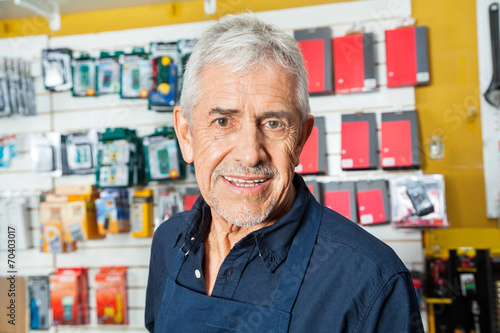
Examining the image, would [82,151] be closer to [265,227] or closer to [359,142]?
[359,142]

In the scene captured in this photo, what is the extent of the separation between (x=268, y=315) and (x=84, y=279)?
2.47 metres

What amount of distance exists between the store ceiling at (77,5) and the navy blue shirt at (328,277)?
2.43m

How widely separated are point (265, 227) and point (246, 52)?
47 cm

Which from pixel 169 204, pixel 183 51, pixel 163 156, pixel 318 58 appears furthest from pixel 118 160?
pixel 318 58

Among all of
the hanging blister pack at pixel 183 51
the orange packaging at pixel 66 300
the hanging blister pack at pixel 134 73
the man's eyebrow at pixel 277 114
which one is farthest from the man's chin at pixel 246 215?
the orange packaging at pixel 66 300

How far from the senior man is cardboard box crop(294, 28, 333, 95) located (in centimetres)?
159

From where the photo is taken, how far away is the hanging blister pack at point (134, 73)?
120 inches

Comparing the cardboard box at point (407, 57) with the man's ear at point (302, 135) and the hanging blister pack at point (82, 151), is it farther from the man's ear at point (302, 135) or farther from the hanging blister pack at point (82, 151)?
the hanging blister pack at point (82, 151)

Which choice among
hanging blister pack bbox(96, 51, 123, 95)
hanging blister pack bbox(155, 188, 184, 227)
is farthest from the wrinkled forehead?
hanging blister pack bbox(96, 51, 123, 95)

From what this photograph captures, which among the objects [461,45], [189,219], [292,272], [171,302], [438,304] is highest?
[461,45]

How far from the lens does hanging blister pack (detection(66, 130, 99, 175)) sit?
10.4 feet

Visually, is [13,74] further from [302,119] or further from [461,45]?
[461,45]

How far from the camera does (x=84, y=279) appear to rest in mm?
3209

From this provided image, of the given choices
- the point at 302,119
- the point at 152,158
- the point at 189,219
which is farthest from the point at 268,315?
the point at 152,158
